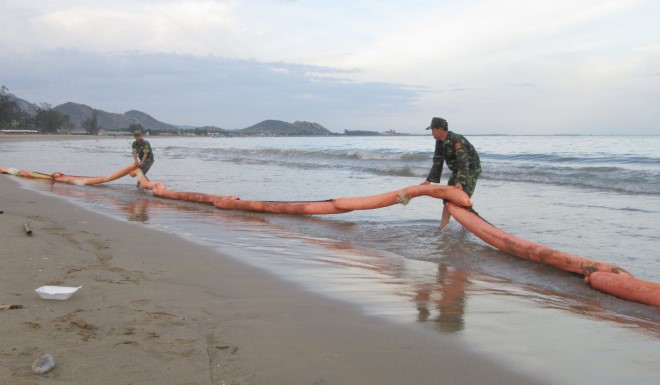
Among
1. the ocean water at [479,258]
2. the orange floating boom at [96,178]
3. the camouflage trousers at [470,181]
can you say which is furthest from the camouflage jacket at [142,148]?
the camouflage trousers at [470,181]

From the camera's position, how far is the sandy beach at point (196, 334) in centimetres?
247

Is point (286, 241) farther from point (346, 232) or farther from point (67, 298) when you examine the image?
point (67, 298)

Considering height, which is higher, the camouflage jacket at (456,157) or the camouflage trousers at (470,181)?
the camouflage jacket at (456,157)

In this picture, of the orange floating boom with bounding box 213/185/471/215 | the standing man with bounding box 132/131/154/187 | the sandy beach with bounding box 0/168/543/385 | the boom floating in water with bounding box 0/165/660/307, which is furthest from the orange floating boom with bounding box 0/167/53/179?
the sandy beach with bounding box 0/168/543/385

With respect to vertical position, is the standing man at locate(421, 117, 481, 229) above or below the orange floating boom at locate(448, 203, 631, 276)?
above

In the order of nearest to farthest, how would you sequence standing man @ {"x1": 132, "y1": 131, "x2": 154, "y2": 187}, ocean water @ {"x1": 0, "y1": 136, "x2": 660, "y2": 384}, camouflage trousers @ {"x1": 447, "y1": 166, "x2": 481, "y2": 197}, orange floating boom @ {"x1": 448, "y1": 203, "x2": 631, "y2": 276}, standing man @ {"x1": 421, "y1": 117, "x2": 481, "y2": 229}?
ocean water @ {"x1": 0, "y1": 136, "x2": 660, "y2": 384}
orange floating boom @ {"x1": 448, "y1": 203, "x2": 631, "y2": 276}
standing man @ {"x1": 421, "y1": 117, "x2": 481, "y2": 229}
camouflage trousers @ {"x1": 447, "y1": 166, "x2": 481, "y2": 197}
standing man @ {"x1": 132, "y1": 131, "x2": 154, "y2": 187}

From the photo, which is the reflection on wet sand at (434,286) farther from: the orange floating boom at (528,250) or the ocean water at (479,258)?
the orange floating boom at (528,250)

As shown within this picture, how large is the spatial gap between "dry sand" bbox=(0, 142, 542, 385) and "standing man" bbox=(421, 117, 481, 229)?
3.68m

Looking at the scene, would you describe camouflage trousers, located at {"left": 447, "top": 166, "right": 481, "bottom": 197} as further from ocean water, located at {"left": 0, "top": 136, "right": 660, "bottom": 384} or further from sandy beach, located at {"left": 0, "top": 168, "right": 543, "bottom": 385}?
sandy beach, located at {"left": 0, "top": 168, "right": 543, "bottom": 385}

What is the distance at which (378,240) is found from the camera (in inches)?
276

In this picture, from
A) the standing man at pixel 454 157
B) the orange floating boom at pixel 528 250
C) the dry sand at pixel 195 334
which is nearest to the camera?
the dry sand at pixel 195 334

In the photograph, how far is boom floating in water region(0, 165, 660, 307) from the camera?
4.41 metres

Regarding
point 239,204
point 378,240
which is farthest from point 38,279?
point 239,204

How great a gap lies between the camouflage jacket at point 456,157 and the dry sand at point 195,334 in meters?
3.78
